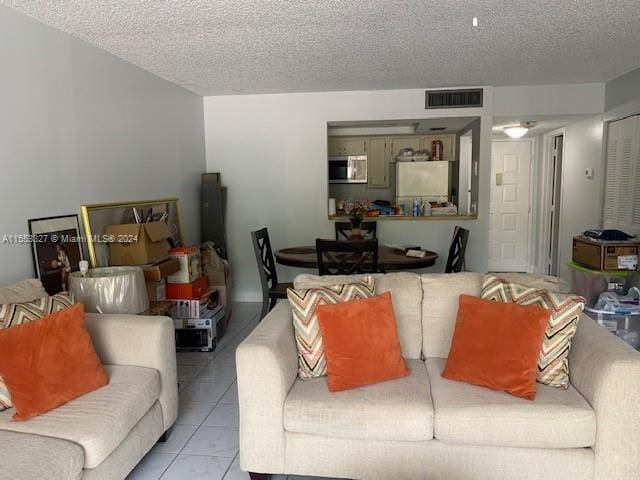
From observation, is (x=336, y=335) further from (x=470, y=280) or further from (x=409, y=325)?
(x=470, y=280)

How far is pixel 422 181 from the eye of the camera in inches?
268

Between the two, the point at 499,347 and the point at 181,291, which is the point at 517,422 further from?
the point at 181,291

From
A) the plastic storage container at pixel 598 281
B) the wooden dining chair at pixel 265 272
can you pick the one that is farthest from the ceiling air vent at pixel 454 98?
the wooden dining chair at pixel 265 272

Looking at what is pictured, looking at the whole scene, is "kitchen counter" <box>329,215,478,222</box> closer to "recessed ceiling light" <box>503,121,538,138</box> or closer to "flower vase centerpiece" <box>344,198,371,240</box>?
"flower vase centerpiece" <box>344,198,371,240</box>

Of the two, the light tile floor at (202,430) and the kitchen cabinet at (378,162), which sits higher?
the kitchen cabinet at (378,162)

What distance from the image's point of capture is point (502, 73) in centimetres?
420

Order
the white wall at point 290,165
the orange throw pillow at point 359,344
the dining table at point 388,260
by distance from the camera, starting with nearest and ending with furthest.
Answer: the orange throw pillow at point 359,344
the dining table at point 388,260
the white wall at point 290,165

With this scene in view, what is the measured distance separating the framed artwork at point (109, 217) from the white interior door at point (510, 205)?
4.98 meters

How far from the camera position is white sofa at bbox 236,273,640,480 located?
5.75 ft

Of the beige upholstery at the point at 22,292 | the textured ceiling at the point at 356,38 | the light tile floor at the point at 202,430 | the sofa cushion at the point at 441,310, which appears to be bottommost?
the light tile floor at the point at 202,430

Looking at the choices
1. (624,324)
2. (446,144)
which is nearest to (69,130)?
(624,324)

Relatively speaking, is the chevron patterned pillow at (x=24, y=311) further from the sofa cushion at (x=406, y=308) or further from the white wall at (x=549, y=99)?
the white wall at (x=549, y=99)

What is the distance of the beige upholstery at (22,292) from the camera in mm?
2105

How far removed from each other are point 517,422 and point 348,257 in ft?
7.05
